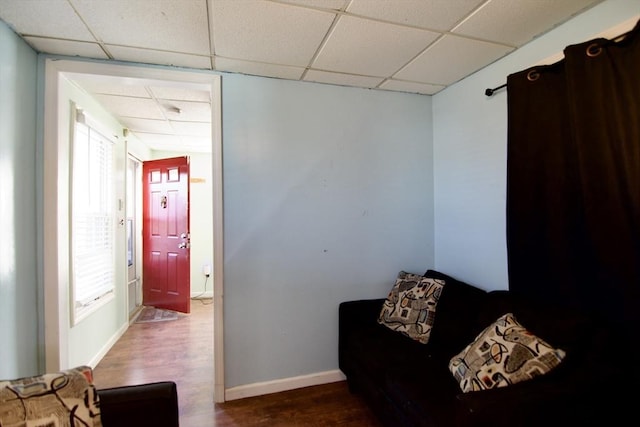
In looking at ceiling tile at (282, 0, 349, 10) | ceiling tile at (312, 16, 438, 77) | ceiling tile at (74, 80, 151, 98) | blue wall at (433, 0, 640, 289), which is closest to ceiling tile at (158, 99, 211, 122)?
ceiling tile at (74, 80, 151, 98)

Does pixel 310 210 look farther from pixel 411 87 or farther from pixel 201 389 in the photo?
pixel 201 389

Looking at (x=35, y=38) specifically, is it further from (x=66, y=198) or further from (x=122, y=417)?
(x=122, y=417)

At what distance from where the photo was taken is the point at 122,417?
1.17 meters

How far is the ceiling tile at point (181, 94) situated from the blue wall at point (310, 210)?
1.62 feet

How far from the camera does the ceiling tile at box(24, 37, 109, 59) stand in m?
1.81

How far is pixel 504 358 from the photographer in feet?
4.57

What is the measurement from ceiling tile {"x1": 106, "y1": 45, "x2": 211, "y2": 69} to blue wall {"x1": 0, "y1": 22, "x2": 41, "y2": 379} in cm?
49

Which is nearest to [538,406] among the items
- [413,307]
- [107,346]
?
[413,307]

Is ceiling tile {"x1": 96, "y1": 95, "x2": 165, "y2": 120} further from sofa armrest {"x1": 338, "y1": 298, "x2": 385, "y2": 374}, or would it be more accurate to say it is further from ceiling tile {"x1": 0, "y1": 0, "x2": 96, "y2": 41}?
sofa armrest {"x1": 338, "y1": 298, "x2": 385, "y2": 374}

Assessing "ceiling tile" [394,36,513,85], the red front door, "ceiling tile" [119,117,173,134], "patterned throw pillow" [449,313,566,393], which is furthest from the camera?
the red front door

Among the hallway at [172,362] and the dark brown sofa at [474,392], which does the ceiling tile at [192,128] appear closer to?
the hallway at [172,362]

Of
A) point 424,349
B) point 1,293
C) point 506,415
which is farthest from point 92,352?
point 506,415

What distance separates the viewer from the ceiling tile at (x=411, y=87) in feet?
8.13

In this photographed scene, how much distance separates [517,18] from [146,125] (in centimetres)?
356
